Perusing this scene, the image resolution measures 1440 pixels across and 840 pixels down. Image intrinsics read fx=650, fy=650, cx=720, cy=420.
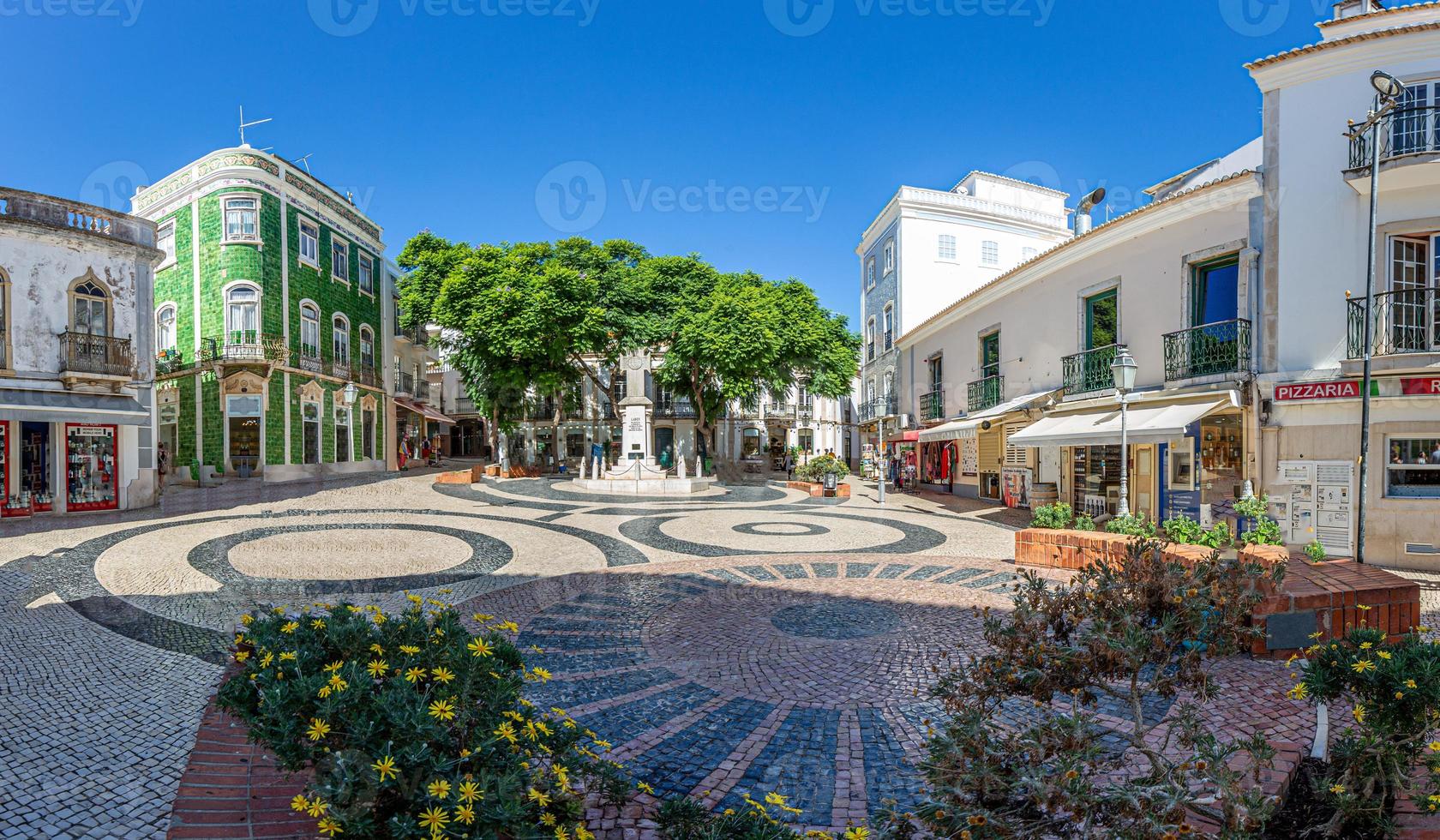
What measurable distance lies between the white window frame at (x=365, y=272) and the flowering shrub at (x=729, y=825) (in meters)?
33.4

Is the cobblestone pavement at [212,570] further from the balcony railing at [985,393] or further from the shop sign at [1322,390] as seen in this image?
the shop sign at [1322,390]

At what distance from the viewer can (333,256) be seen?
2856 centimetres

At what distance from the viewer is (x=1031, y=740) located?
2494 mm

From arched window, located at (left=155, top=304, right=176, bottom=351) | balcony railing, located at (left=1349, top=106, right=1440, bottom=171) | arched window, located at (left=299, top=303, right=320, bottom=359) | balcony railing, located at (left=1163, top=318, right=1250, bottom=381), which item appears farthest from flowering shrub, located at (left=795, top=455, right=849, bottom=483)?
arched window, located at (left=155, top=304, right=176, bottom=351)

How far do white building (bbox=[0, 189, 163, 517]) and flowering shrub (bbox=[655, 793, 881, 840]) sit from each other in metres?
18.0

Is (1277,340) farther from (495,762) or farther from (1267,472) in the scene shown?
(495,762)

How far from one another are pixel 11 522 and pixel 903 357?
87.7ft

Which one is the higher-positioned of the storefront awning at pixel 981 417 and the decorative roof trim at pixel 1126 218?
the decorative roof trim at pixel 1126 218

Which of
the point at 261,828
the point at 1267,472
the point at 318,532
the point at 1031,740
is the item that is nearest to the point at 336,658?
the point at 261,828

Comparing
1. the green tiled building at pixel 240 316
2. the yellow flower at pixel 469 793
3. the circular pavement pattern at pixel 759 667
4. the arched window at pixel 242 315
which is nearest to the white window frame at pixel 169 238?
the green tiled building at pixel 240 316

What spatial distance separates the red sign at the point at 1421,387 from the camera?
9.40m

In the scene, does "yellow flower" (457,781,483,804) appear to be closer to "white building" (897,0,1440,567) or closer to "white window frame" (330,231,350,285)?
"white building" (897,0,1440,567)

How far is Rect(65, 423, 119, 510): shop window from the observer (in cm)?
1543

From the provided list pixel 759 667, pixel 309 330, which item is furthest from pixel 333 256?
pixel 759 667
